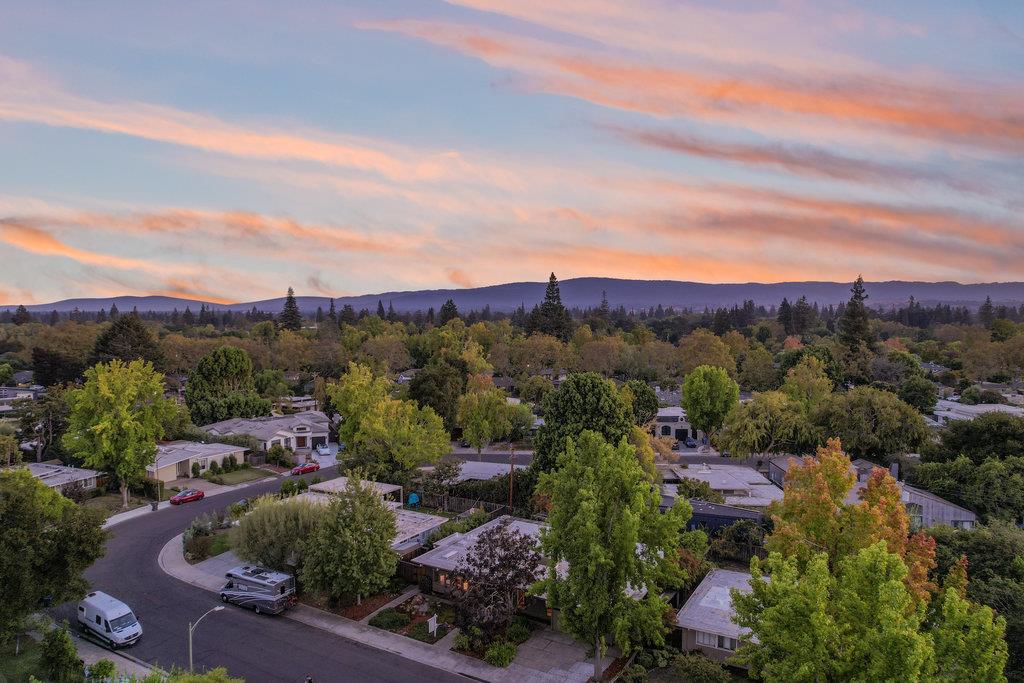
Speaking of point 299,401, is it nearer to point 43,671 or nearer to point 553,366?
point 553,366

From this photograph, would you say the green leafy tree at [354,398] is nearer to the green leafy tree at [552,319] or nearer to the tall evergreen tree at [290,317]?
the green leafy tree at [552,319]

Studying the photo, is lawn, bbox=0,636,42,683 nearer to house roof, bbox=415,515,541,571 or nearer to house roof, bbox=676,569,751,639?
house roof, bbox=415,515,541,571

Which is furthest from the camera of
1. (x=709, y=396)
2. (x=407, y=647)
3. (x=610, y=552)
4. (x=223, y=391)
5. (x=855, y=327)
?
(x=855, y=327)

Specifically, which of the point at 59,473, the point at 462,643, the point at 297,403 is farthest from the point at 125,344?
the point at 462,643

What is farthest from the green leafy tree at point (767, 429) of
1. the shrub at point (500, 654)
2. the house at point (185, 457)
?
the house at point (185, 457)

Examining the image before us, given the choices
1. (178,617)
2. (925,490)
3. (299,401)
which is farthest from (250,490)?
(925,490)

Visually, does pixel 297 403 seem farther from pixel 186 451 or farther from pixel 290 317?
pixel 290 317

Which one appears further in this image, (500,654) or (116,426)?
(116,426)

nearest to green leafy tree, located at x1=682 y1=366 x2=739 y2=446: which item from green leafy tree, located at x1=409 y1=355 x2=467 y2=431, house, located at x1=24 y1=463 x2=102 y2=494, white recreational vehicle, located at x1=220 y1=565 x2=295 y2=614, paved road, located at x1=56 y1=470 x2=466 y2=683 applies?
green leafy tree, located at x1=409 y1=355 x2=467 y2=431
